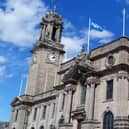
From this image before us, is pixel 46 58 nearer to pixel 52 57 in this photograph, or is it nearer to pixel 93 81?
pixel 52 57

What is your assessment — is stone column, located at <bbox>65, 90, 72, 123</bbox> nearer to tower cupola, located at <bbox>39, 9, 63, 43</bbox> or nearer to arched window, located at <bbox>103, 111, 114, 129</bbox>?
arched window, located at <bbox>103, 111, 114, 129</bbox>

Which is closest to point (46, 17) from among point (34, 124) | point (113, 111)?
point (34, 124)

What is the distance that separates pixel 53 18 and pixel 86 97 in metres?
29.6

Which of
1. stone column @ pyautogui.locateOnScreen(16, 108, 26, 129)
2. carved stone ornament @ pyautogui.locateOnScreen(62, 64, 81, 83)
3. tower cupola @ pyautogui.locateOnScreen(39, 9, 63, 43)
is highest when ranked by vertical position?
tower cupola @ pyautogui.locateOnScreen(39, 9, 63, 43)

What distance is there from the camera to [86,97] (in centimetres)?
3859

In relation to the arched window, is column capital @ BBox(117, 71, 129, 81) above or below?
above

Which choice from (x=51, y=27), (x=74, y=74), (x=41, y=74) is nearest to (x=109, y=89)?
(x=74, y=74)

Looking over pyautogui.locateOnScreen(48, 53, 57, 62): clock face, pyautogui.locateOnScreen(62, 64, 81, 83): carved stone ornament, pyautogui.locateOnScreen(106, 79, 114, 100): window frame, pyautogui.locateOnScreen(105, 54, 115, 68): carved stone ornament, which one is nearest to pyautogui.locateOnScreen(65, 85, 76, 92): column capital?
pyautogui.locateOnScreen(62, 64, 81, 83): carved stone ornament

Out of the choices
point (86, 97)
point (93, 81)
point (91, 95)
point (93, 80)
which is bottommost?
point (86, 97)

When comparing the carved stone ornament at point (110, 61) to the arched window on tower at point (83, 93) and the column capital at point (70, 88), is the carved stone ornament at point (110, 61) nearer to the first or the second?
the arched window on tower at point (83, 93)

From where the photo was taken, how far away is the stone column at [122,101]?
1304 inches

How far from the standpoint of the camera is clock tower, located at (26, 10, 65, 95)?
190 ft

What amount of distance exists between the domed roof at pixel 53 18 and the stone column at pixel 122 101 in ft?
Result: 102

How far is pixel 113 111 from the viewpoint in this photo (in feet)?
115
